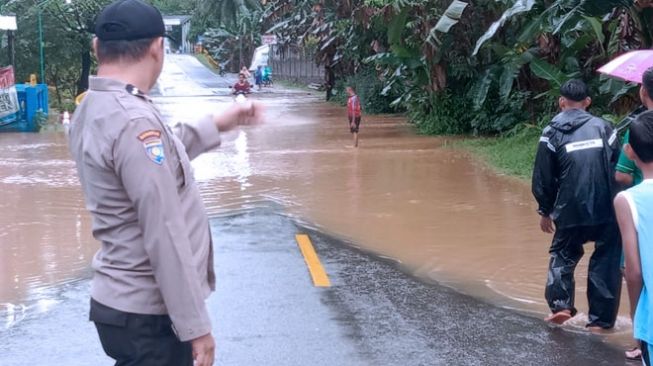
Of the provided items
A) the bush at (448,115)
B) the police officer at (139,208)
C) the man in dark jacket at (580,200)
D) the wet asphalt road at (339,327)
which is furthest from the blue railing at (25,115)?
the police officer at (139,208)

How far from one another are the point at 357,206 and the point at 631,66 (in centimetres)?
637

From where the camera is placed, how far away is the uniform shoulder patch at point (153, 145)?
108 inches

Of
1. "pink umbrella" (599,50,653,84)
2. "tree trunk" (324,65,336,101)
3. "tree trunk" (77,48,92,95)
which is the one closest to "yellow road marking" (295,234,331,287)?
"pink umbrella" (599,50,653,84)

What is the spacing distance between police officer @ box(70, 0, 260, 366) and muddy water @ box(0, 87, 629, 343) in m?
1.98

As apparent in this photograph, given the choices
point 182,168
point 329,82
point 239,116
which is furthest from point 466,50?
point 329,82

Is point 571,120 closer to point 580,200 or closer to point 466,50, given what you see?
point 580,200

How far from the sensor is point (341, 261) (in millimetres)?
8750

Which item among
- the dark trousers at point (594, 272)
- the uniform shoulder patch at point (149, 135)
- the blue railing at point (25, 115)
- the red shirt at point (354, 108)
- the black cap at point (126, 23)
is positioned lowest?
the blue railing at point (25, 115)

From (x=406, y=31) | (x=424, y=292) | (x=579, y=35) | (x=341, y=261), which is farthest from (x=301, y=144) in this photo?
(x=424, y=292)

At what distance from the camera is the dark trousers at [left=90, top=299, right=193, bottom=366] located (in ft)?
9.48

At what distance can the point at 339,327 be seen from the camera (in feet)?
21.3

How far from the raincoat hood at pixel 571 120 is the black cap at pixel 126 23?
408cm

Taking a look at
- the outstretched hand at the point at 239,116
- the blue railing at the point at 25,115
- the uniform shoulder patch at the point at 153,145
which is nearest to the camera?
the uniform shoulder patch at the point at 153,145

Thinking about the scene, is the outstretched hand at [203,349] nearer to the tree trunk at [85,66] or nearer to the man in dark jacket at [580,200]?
the man in dark jacket at [580,200]
